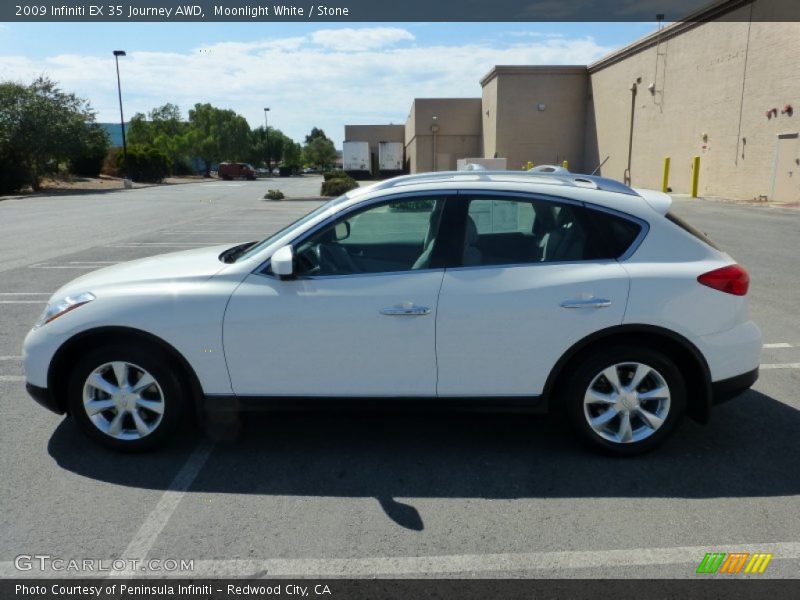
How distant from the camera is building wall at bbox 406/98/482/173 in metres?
51.6

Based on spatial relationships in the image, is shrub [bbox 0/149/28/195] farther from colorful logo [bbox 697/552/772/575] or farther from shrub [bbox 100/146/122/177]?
colorful logo [bbox 697/552/772/575]

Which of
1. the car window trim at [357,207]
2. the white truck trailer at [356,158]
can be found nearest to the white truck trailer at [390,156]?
the white truck trailer at [356,158]

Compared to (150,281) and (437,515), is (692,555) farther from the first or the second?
(150,281)

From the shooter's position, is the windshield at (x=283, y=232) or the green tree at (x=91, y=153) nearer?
the windshield at (x=283, y=232)

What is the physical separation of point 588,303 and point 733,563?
1452mm

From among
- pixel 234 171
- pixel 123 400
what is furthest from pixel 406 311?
pixel 234 171

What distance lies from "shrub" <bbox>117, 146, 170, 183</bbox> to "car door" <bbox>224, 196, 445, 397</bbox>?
185 feet

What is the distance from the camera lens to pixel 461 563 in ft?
9.68

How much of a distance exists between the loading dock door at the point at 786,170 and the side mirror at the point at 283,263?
22991 millimetres

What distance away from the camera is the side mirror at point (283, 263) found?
3693 millimetres

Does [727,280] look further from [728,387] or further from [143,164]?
[143,164]

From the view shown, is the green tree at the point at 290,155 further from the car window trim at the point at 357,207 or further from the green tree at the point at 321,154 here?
the car window trim at the point at 357,207

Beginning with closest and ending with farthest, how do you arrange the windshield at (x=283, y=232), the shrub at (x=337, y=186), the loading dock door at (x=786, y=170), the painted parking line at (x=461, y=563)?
the painted parking line at (x=461, y=563) → the windshield at (x=283, y=232) → the loading dock door at (x=786, y=170) → the shrub at (x=337, y=186)
